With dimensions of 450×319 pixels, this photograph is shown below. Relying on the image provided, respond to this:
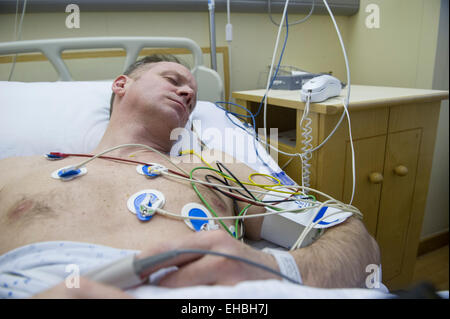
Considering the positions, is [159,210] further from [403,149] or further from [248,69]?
[248,69]

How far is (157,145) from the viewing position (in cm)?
107

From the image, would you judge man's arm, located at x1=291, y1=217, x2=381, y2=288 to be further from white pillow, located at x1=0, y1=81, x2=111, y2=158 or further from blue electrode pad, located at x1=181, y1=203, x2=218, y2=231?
white pillow, located at x1=0, y1=81, x2=111, y2=158

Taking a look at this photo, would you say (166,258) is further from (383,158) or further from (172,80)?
(383,158)

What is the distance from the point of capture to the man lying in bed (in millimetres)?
490

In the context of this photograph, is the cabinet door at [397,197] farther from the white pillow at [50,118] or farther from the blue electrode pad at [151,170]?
the white pillow at [50,118]

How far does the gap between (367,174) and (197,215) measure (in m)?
0.77

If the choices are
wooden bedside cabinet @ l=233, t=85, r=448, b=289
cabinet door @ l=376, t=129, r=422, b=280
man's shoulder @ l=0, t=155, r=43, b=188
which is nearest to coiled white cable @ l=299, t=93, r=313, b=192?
wooden bedside cabinet @ l=233, t=85, r=448, b=289

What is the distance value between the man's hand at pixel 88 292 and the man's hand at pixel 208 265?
6 centimetres

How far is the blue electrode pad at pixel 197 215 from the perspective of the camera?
70cm

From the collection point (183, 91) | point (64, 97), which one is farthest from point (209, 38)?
point (64, 97)

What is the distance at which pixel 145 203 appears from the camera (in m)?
0.69

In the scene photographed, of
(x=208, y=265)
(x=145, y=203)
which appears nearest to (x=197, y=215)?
(x=145, y=203)

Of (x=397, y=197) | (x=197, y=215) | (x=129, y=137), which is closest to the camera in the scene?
(x=197, y=215)

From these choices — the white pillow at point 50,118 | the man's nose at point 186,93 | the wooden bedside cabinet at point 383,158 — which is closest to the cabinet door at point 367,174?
the wooden bedside cabinet at point 383,158
